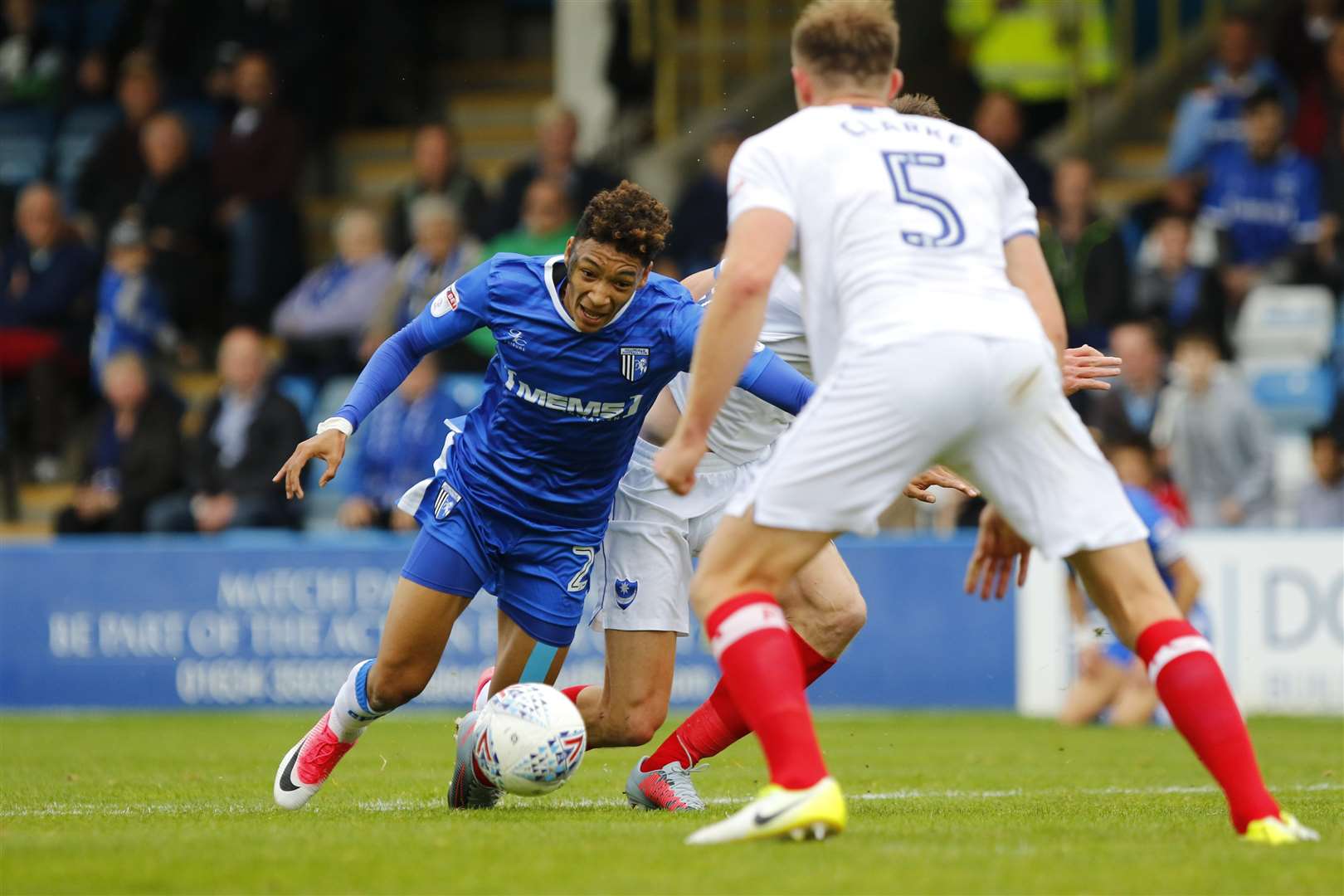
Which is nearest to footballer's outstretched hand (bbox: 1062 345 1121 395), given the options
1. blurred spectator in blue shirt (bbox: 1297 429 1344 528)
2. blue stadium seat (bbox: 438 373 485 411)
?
blurred spectator in blue shirt (bbox: 1297 429 1344 528)

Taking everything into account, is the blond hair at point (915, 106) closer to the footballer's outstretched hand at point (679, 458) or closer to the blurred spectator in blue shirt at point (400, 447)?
the footballer's outstretched hand at point (679, 458)

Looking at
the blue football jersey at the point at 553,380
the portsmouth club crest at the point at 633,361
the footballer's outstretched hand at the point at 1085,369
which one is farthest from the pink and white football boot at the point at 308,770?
the footballer's outstretched hand at the point at 1085,369

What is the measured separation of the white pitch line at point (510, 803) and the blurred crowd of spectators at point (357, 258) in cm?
505

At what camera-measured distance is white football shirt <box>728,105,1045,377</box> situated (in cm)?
509

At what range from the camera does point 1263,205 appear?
587 inches

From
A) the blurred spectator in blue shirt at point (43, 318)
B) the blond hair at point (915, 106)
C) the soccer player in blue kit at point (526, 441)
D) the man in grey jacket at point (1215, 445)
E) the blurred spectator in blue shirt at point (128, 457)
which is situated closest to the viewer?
the soccer player in blue kit at point (526, 441)

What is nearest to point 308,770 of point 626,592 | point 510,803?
point 510,803

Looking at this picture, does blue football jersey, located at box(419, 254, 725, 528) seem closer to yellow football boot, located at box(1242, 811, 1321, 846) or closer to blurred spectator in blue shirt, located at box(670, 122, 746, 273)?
yellow football boot, located at box(1242, 811, 1321, 846)

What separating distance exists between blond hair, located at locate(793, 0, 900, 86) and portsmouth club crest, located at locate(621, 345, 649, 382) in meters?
1.42

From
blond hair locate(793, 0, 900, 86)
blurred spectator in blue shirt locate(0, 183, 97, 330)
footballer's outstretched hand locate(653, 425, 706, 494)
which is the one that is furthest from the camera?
blurred spectator in blue shirt locate(0, 183, 97, 330)

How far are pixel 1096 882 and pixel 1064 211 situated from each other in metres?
10.6

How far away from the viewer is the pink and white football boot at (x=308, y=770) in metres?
6.71

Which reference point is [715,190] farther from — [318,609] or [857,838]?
[857,838]

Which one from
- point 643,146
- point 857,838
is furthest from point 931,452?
point 643,146
